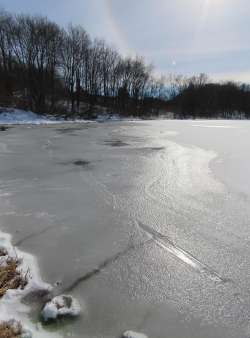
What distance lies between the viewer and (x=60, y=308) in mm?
1944

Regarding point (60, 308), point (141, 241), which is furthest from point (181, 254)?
point (60, 308)

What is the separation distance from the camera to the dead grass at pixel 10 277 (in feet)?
7.04

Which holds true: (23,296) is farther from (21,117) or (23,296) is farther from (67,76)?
(67,76)

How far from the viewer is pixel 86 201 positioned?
4.08m

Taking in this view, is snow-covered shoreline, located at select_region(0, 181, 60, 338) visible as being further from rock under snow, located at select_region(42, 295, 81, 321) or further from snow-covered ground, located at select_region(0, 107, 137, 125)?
snow-covered ground, located at select_region(0, 107, 137, 125)

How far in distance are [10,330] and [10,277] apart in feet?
1.96

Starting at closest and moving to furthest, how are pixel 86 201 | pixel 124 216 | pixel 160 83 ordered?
1. pixel 124 216
2. pixel 86 201
3. pixel 160 83

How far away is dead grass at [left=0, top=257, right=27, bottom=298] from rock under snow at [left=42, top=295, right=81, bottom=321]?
35cm

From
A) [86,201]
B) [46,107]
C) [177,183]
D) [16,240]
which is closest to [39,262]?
[16,240]

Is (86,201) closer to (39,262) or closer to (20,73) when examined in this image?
(39,262)

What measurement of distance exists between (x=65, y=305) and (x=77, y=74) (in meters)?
36.4

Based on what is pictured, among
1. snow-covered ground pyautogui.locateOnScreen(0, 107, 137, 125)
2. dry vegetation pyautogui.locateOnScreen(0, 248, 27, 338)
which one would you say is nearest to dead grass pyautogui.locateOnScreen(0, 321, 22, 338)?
dry vegetation pyautogui.locateOnScreen(0, 248, 27, 338)

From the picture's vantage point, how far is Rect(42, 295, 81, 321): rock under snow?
1.89m

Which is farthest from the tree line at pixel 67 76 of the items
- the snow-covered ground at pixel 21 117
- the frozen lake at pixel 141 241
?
the frozen lake at pixel 141 241
